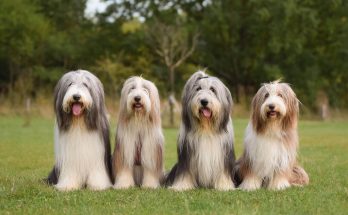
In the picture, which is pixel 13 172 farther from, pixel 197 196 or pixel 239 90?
pixel 239 90

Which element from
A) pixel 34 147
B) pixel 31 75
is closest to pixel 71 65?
pixel 31 75

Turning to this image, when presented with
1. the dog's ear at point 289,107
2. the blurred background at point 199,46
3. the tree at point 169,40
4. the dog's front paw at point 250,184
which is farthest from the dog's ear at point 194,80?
the blurred background at point 199,46

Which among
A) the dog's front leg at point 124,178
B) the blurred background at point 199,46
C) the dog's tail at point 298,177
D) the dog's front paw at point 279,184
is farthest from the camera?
the blurred background at point 199,46

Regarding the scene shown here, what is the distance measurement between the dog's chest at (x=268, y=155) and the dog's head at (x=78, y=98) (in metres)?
1.94

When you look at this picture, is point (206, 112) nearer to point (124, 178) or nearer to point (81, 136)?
point (124, 178)

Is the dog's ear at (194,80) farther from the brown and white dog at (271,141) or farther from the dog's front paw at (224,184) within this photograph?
the dog's front paw at (224,184)

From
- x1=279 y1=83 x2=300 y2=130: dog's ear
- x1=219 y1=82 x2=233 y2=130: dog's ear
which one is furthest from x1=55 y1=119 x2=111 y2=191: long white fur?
x1=279 y1=83 x2=300 y2=130: dog's ear

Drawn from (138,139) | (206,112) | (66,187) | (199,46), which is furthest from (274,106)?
(199,46)

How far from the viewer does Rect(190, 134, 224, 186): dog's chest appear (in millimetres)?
7188

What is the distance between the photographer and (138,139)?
7379 millimetres

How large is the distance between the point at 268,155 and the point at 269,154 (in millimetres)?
17

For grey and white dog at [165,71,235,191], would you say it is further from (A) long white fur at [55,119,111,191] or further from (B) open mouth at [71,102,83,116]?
(B) open mouth at [71,102,83,116]

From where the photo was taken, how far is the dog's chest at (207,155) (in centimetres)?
719

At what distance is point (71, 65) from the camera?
34125 millimetres
